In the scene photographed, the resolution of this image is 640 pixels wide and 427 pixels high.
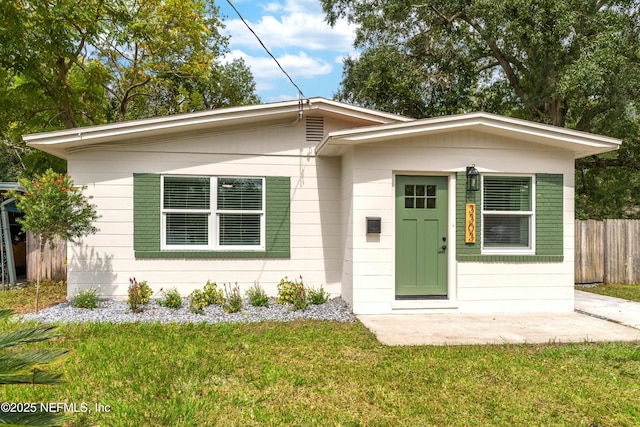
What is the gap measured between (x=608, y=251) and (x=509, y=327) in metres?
6.12

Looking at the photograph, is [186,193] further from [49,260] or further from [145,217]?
[49,260]

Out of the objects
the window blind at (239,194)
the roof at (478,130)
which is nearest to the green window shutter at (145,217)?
the window blind at (239,194)

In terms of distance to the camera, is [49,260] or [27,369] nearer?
[27,369]

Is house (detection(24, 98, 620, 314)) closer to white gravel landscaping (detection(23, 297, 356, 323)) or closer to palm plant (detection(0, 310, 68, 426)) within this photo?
white gravel landscaping (detection(23, 297, 356, 323))

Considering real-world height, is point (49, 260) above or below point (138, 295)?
above

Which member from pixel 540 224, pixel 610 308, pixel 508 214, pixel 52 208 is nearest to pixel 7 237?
pixel 52 208

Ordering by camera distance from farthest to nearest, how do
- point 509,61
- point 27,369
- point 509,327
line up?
point 509,61, point 509,327, point 27,369

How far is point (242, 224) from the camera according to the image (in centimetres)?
765

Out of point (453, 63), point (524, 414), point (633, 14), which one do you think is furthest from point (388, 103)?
point (524, 414)

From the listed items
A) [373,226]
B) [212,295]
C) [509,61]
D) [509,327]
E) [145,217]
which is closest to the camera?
[509,327]

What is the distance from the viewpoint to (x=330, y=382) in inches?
154

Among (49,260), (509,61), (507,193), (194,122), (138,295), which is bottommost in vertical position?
(138,295)

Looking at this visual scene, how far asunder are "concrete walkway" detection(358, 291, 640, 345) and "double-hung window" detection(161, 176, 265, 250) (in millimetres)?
2598

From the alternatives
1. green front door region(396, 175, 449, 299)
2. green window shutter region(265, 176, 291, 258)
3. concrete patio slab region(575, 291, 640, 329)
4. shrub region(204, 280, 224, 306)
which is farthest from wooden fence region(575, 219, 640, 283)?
shrub region(204, 280, 224, 306)
